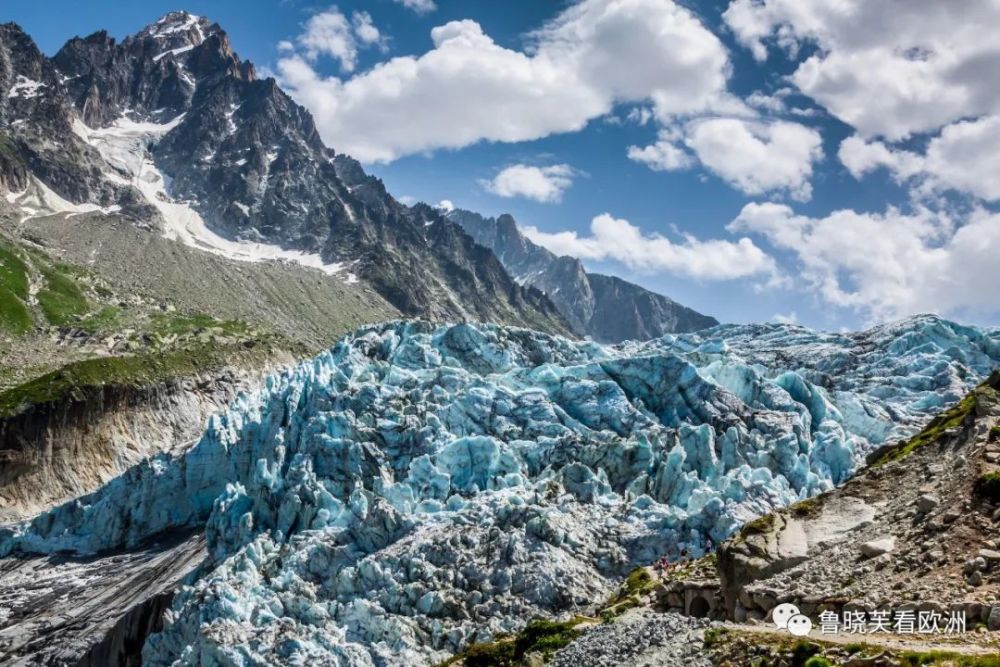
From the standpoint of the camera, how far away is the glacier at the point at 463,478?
194ft

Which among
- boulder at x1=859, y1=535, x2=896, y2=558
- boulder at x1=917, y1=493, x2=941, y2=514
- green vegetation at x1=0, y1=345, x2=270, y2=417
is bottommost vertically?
boulder at x1=859, y1=535, x2=896, y2=558

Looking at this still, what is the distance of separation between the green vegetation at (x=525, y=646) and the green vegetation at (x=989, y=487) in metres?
17.5

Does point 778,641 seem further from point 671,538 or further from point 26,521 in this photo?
point 26,521

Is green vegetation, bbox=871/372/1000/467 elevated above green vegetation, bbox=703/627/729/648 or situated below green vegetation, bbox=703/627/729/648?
above

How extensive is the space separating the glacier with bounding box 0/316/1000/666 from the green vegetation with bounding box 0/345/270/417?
34.5m

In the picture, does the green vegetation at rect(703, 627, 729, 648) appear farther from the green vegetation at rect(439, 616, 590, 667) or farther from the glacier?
the glacier

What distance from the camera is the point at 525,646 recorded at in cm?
3912

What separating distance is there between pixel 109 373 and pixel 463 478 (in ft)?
359

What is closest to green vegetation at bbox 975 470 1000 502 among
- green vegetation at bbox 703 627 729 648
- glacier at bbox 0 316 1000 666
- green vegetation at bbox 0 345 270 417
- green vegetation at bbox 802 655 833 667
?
green vegetation at bbox 703 627 729 648

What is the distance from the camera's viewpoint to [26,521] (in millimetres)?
122750

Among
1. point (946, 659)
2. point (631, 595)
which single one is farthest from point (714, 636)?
point (631, 595)

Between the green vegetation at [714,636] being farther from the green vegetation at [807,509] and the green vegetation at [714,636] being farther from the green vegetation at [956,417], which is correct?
the green vegetation at [956,417]

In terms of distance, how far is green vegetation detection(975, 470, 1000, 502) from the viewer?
2598 centimetres

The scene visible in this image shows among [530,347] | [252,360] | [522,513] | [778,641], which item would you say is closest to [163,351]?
[252,360]
